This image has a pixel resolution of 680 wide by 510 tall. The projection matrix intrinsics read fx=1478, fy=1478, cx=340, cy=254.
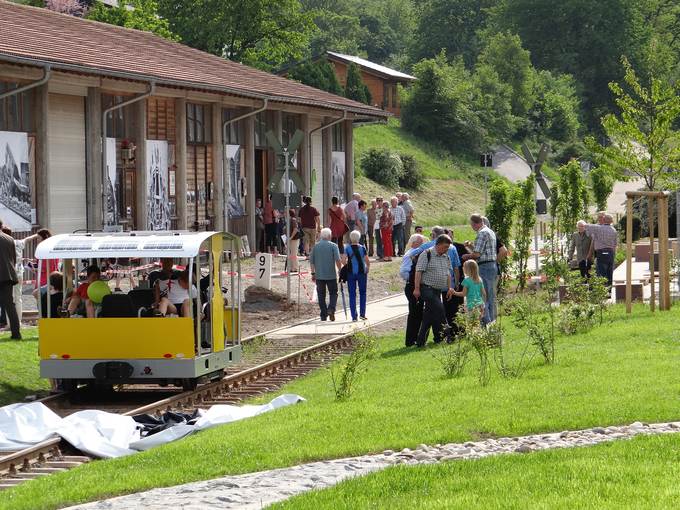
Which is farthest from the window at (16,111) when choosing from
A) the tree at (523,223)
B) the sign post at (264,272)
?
the tree at (523,223)

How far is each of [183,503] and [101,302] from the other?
8.43 m

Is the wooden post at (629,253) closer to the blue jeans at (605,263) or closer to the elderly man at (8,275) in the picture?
the blue jeans at (605,263)

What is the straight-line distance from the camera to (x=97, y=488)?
11.8m

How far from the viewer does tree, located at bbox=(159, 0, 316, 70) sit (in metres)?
77.6

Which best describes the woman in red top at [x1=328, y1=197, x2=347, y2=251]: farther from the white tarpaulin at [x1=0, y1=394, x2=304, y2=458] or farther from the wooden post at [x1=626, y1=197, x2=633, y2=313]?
the white tarpaulin at [x1=0, y1=394, x2=304, y2=458]

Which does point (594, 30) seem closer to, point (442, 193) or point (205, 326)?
point (442, 193)

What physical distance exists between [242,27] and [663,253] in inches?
2251

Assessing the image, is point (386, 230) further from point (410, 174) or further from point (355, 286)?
point (410, 174)

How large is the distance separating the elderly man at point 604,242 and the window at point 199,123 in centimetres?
1397

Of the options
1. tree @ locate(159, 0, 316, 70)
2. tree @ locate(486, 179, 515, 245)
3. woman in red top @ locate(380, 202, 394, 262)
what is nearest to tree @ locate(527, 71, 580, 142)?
tree @ locate(159, 0, 316, 70)

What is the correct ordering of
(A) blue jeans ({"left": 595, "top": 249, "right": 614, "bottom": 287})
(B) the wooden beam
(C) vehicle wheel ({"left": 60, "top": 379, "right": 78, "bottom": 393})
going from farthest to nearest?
(B) the wooden beam → (A) blue jeans ({"left": 595, "top": 249, "right": 614, "bottom": 287}) → (C) vehicle wheel ({"left": 60, "top": 379, "right": 78, "bottom": 393})

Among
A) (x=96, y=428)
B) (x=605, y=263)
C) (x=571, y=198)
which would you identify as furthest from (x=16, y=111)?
(x=96, y=428)

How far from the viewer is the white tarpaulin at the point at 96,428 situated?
14953 mm

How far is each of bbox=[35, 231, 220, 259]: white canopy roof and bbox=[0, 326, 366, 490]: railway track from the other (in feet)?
6.04
